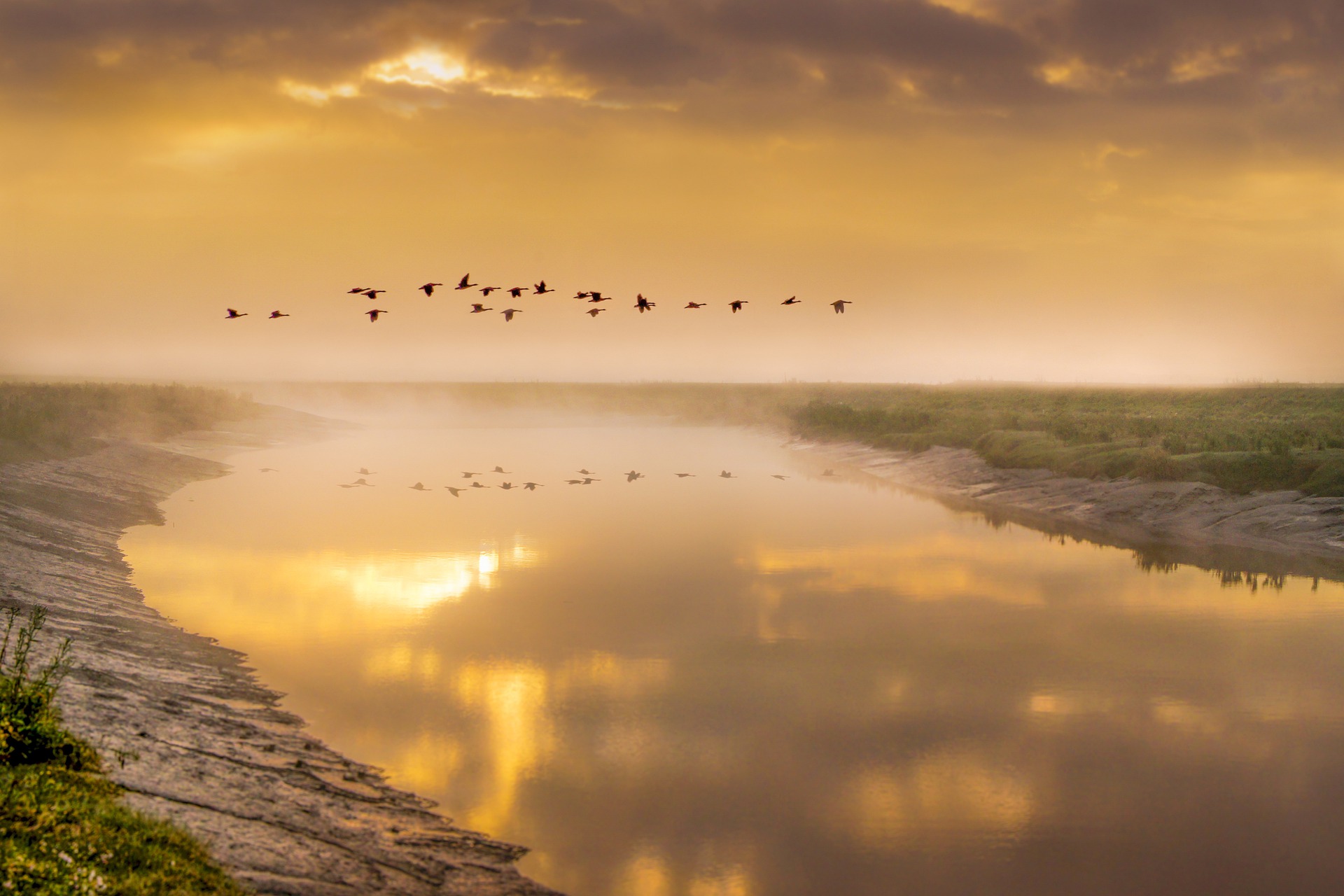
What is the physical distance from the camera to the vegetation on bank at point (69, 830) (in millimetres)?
7965

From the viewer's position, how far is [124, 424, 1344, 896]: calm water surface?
41.0ft

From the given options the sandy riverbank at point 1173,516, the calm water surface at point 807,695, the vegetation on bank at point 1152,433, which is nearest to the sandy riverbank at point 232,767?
the calm water surface at point 807,695

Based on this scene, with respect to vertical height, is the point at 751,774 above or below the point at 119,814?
below

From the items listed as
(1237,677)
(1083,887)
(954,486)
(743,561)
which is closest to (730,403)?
(954,486)

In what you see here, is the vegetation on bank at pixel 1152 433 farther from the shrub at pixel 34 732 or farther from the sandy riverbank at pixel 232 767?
the shrub at pixel 34 732

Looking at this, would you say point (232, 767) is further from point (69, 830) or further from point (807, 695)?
point (807, 695)

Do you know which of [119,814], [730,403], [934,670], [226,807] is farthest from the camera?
[730,403]

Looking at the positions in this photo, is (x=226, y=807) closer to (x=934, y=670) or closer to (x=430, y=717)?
(x=430, y=717)

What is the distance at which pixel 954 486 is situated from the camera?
165ft

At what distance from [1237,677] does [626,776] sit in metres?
13.7

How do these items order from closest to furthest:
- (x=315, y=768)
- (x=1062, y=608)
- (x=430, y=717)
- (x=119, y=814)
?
(x=119, y=814) → (x=315, y=768) → (x=430, y=717) → (x=1062, y=608)

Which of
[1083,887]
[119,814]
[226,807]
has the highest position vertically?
[119,814]

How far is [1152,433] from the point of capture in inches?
1967

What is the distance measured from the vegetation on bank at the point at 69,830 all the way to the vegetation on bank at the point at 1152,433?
37.8 m
